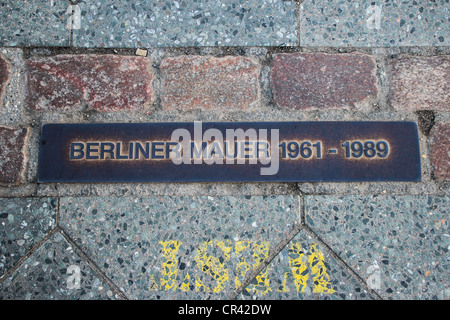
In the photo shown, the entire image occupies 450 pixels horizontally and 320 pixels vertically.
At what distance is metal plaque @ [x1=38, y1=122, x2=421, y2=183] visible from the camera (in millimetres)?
1201

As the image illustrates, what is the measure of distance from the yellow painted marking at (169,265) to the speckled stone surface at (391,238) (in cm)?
53

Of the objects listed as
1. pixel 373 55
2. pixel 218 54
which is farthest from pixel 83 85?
pixel 373 55

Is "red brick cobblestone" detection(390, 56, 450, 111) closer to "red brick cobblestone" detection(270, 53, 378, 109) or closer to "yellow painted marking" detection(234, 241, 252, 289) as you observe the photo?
"red brick cobblestone" detection(270, 53, 378, 109)

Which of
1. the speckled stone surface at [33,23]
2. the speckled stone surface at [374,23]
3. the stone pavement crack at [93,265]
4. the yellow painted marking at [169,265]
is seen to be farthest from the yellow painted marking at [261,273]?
the speckled stone surface at [33,23]

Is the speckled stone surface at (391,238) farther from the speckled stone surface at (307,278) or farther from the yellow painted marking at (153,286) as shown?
the yellow painted marking at (153,286)

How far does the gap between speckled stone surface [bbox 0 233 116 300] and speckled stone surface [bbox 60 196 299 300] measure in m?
0.05

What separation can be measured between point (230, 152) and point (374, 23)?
82cm

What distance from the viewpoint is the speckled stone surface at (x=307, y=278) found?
112cm

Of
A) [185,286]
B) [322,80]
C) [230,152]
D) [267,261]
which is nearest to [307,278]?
[267,261]

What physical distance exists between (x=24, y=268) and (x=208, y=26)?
1197 millimetres

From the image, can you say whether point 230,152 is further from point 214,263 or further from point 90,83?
point 90,83

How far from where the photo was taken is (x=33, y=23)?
128 cm

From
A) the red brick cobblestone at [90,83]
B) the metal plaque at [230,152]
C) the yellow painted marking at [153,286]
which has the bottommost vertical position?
the yellow painted marking at [153,286]

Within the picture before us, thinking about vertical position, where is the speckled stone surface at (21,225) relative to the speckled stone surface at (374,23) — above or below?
below
